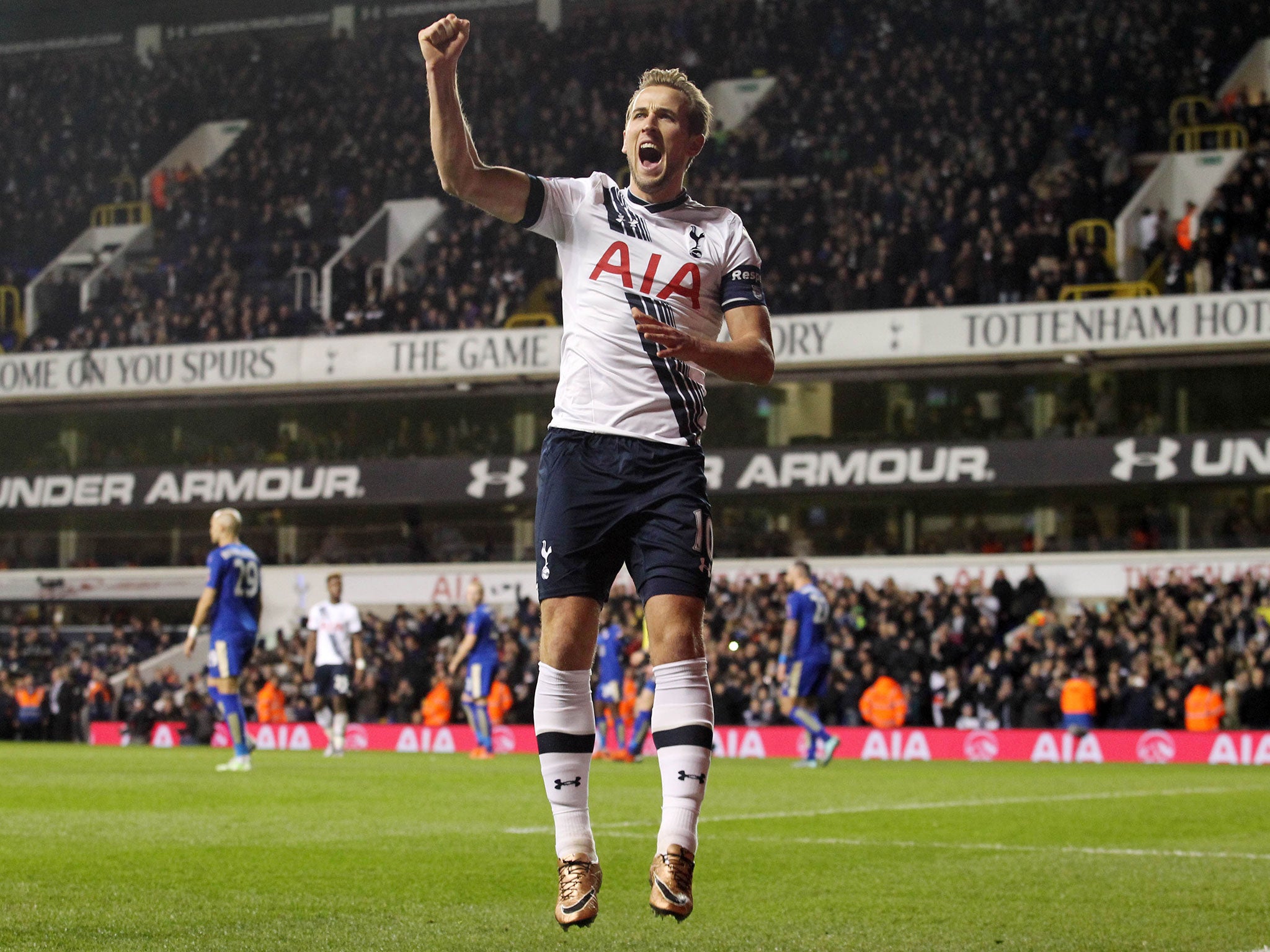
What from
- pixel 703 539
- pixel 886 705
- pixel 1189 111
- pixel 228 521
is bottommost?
pixel 886 705

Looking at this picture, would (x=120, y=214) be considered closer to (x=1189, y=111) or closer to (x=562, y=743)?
(x=1189, y=111)

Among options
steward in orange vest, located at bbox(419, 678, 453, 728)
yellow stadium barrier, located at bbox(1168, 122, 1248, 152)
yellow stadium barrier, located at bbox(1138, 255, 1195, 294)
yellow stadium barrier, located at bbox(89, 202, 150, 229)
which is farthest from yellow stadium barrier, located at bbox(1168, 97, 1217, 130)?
yellow stadium barrier, located at bbox(89, 202, 150, 229)

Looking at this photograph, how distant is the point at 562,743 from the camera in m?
5.18

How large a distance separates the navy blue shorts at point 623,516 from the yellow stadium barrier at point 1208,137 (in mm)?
27792

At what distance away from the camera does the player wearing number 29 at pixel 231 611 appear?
15.1 metres

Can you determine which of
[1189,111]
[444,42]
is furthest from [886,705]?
[444,42]

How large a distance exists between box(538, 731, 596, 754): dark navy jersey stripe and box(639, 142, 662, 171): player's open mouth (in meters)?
1.73

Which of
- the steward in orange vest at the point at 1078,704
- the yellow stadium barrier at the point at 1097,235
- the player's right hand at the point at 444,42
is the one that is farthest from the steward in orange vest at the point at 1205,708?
the player's right hand at the point at 444,42

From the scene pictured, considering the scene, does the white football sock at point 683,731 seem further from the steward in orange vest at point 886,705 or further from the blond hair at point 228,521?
the steward in orange vest at point 886,705

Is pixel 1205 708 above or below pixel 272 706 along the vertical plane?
above

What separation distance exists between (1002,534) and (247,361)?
14.4 metres

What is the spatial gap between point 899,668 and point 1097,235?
10.9 metres

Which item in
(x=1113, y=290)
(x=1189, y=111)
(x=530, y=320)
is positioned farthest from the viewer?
(x=530, y=320)

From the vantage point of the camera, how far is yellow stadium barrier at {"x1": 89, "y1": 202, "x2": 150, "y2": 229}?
38.8 metres
